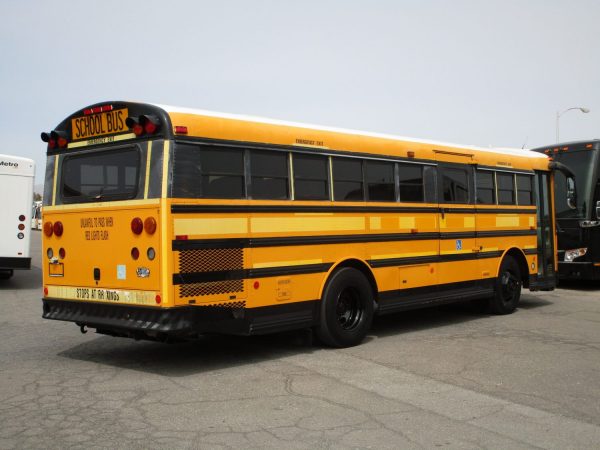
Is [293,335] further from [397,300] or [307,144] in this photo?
[307,144]

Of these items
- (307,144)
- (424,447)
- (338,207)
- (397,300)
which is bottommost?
(424,447)

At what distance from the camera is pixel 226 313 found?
7.16m

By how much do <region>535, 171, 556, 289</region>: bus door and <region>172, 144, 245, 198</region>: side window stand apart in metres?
6.71

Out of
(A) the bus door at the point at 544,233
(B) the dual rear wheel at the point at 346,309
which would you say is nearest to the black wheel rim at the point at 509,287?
(A) the bus door at the point at 544,233

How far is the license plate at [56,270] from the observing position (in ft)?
25.7

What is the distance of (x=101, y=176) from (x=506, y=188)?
6.66 metres

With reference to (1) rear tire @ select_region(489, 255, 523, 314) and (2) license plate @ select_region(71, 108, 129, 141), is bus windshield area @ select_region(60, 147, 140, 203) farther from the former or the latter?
(1) rear tire @ select_region(489, 255, 523, 314)

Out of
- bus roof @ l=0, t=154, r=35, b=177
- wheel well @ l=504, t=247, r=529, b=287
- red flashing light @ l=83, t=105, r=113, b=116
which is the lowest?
wheel well @ l=504, t=247, r=529, b=287

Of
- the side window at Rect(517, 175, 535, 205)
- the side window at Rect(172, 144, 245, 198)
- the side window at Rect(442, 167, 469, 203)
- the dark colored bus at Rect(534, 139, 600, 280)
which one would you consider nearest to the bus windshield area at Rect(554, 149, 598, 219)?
the dark colored bus at Rect(534, 139, 600, 280)

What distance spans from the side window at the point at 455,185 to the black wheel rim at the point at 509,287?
1706 millimetres

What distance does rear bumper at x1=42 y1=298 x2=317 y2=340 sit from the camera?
6.80 m

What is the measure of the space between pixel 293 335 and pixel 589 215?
28.3 ft

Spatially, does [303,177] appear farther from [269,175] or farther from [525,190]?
[525,190]

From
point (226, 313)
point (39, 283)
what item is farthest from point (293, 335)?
point (39, 283)
